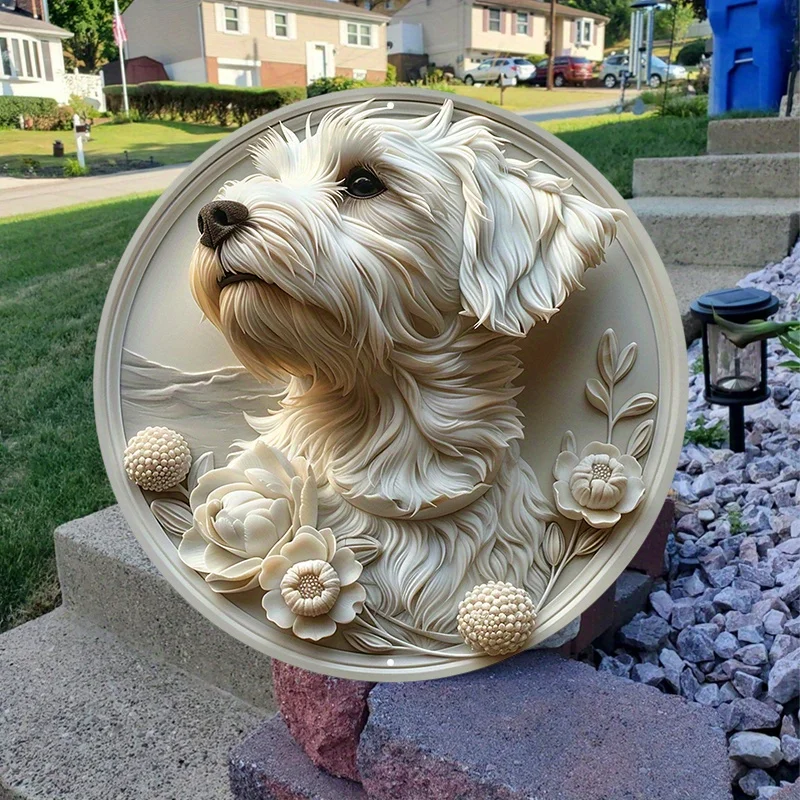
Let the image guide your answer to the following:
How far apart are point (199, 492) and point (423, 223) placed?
38cm

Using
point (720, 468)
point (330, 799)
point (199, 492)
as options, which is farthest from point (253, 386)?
point (720, 468)

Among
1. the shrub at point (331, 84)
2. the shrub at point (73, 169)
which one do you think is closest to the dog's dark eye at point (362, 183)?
the shrub at point (331, 84)

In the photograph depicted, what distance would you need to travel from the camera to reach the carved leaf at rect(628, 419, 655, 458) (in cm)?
85

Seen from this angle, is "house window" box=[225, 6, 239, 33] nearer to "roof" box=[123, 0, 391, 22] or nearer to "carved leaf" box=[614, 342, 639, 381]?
"roof" box=[123, 0, 391, 22]

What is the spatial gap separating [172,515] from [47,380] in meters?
1.82

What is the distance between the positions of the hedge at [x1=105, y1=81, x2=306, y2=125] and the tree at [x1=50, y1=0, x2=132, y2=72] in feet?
0.38

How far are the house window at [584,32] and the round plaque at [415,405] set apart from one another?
2.11 metres

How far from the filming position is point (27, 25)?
7.57ft

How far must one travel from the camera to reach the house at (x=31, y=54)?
7.14ft

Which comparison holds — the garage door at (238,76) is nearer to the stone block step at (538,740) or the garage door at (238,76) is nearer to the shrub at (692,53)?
the stone block step at (538,740)

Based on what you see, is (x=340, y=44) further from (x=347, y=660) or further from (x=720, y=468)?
(x=347, y=660)

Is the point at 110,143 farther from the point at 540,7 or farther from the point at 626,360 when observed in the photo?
the point at 626,360

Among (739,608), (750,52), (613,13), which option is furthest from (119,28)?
(750,52)

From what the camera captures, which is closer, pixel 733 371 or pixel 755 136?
pixel 733 371
